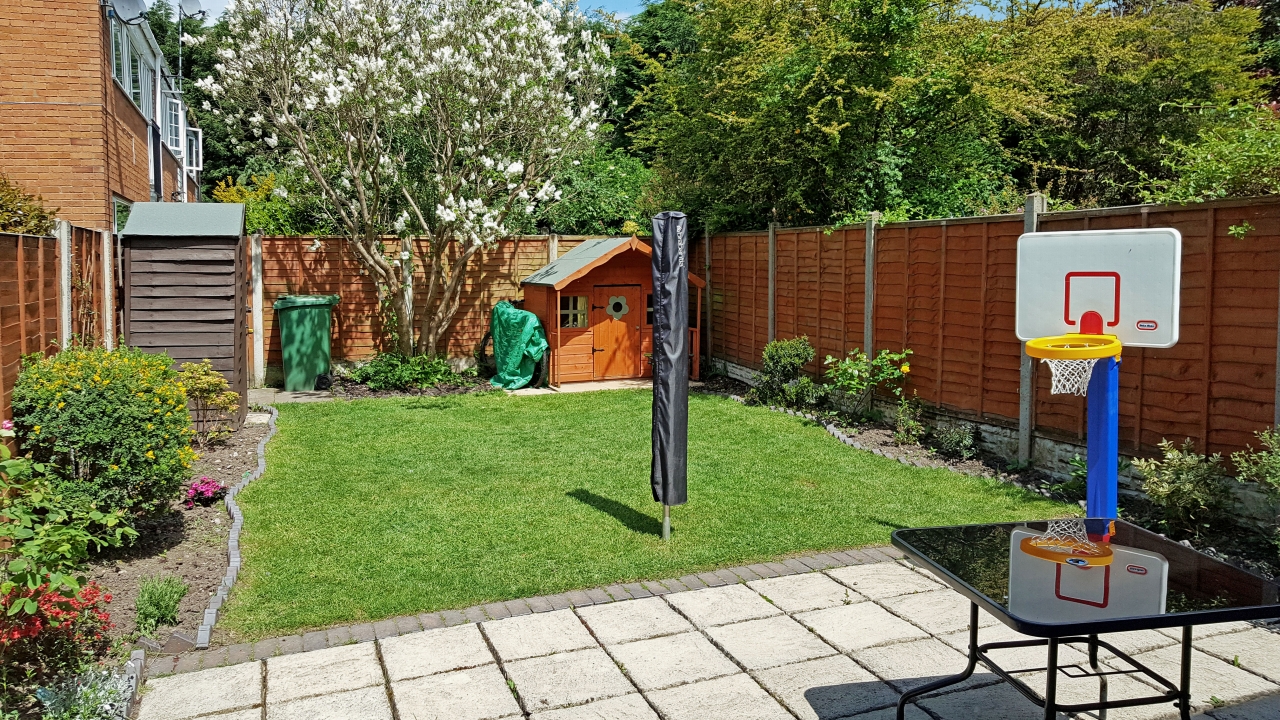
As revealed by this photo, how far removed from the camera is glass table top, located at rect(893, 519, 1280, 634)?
3330mm

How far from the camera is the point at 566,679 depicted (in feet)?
14.9

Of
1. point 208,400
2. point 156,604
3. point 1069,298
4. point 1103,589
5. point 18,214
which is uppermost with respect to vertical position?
point 18,214

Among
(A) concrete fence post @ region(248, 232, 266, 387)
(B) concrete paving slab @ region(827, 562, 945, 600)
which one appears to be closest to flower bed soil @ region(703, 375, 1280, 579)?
(B) concrete paving slab @ region(827, 562, 945, 600)

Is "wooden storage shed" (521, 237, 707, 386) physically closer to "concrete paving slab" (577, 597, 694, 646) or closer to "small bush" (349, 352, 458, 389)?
"small bush" (349, 352, 458, 389)

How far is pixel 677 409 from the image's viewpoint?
671 centimetres

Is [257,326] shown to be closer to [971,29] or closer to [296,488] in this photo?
[296,488]

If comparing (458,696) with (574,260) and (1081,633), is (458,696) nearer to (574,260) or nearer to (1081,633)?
(1081,633)

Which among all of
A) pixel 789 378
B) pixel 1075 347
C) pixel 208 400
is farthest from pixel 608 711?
pixel 789 378

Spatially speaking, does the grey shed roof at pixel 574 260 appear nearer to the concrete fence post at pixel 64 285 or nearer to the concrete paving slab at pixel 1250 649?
the concrete fence post at pixel 64 285

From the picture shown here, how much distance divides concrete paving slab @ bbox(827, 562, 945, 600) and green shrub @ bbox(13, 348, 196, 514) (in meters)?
4.52

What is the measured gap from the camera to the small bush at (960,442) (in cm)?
889

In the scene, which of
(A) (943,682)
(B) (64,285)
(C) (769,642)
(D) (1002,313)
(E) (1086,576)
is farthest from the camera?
(D) (1002,313)

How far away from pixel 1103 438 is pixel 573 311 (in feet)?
32.5

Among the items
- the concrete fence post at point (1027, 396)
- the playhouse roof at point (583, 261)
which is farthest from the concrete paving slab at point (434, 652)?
the playhouse roof at point (583, 261)
